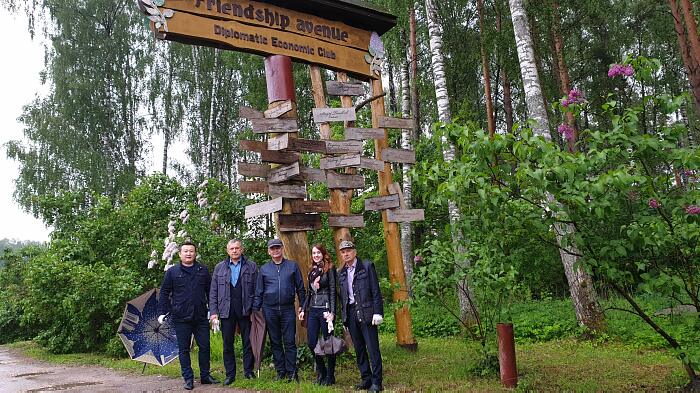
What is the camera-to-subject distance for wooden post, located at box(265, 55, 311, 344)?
23.9ft

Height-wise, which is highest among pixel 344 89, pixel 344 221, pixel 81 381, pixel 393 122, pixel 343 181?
pixel 344 89

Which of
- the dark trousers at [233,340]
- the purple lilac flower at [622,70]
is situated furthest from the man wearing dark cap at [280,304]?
the purple lilac flower at [622,70]

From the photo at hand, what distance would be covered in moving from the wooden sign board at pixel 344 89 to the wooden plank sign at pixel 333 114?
0.46m

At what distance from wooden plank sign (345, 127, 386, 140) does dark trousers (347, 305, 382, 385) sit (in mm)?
2943

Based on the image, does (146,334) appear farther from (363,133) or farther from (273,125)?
(363,133)

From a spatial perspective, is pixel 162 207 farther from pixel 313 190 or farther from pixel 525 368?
pixel 525 368

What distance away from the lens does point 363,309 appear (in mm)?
5574

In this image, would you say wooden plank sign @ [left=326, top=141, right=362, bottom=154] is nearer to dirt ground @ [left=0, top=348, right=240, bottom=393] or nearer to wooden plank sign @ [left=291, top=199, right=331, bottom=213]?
wooden plank sign @ [left=291, top=199, right=331, bottom=213]

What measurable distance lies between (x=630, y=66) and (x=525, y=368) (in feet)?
12.2

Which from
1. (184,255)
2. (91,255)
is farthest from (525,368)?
(91,255)

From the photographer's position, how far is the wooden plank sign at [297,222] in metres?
7.22

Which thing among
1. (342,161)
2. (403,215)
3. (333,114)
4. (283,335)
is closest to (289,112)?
(333,114)

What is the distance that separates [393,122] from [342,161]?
1.18 meters

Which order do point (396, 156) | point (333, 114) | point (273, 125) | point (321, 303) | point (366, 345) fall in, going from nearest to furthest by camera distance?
point (366, 345), point (321, 303), point (273, 125), point (333, 114), point (396, 156)
